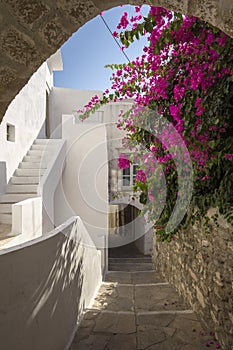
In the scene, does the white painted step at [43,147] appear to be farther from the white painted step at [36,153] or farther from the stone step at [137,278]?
the stone step at [137,278]

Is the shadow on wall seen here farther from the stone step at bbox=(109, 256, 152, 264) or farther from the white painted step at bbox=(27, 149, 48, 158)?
the stone step at bbox=(109, 256, 152, 264)

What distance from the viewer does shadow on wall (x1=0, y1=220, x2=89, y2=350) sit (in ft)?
4.40

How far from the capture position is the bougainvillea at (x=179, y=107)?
2.02 m

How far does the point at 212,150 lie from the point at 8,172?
4.48 meters

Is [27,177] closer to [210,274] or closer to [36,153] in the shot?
[36,153]

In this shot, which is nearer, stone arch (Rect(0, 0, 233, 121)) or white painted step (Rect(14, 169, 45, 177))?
stone arch (Rect(0, 0, 233, 121))

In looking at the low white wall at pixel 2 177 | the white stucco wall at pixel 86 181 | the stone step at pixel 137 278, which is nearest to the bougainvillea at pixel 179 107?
the stone step at pixel 137 278

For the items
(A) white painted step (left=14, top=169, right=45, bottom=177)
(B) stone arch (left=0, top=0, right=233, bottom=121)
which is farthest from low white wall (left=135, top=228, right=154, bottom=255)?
(B) stone arch (left=0, top=0, right=233, bottom=121)

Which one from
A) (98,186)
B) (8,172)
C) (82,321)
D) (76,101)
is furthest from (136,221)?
(82,321)

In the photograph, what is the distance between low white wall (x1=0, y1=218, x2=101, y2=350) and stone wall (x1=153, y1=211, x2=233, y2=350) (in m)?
1.46

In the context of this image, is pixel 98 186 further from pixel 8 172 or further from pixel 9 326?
pixel 9 326

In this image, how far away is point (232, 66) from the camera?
195 centimetres

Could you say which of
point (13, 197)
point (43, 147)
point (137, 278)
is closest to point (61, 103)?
point (43, 147)

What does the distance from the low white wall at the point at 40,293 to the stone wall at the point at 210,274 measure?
4.81ft
